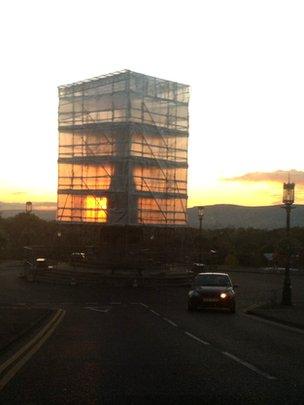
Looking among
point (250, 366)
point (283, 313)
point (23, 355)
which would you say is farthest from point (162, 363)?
point (283, 313)

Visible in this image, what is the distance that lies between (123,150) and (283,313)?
3594cm

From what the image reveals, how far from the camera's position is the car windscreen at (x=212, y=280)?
30438mm

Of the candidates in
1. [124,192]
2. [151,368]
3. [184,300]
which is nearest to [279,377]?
[151,368]

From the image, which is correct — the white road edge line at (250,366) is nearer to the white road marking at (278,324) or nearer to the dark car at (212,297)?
the white road marking at (278,324)

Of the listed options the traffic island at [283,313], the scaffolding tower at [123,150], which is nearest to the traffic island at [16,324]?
the traffic island at [283,313]

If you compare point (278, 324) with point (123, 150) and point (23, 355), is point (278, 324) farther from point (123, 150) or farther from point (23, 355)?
point (123, 150)

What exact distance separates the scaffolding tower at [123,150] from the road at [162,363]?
35.9 m

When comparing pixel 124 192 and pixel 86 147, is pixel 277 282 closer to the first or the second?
pixel 124 192

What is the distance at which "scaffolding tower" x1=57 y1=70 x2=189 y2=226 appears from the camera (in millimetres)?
61688

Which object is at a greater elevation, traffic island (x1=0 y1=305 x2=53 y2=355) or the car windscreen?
the car windscreen

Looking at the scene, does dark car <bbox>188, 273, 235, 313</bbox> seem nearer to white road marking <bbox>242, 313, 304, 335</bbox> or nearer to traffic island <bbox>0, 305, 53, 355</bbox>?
white road marking <bbox>242, 313, 304, 335</bbox>

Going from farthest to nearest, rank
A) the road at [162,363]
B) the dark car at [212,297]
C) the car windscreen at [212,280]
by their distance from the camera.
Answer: the car windscreen at [212,280] → the dark car at [212,297] → the road at [162,363]

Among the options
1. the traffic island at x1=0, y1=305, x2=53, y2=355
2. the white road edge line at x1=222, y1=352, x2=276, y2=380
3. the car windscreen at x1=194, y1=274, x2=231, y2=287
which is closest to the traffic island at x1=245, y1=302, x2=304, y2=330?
the car windscreen at x1=194, y1=274, x2=231, y2=287

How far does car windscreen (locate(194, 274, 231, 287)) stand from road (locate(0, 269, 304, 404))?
3.85 metres
